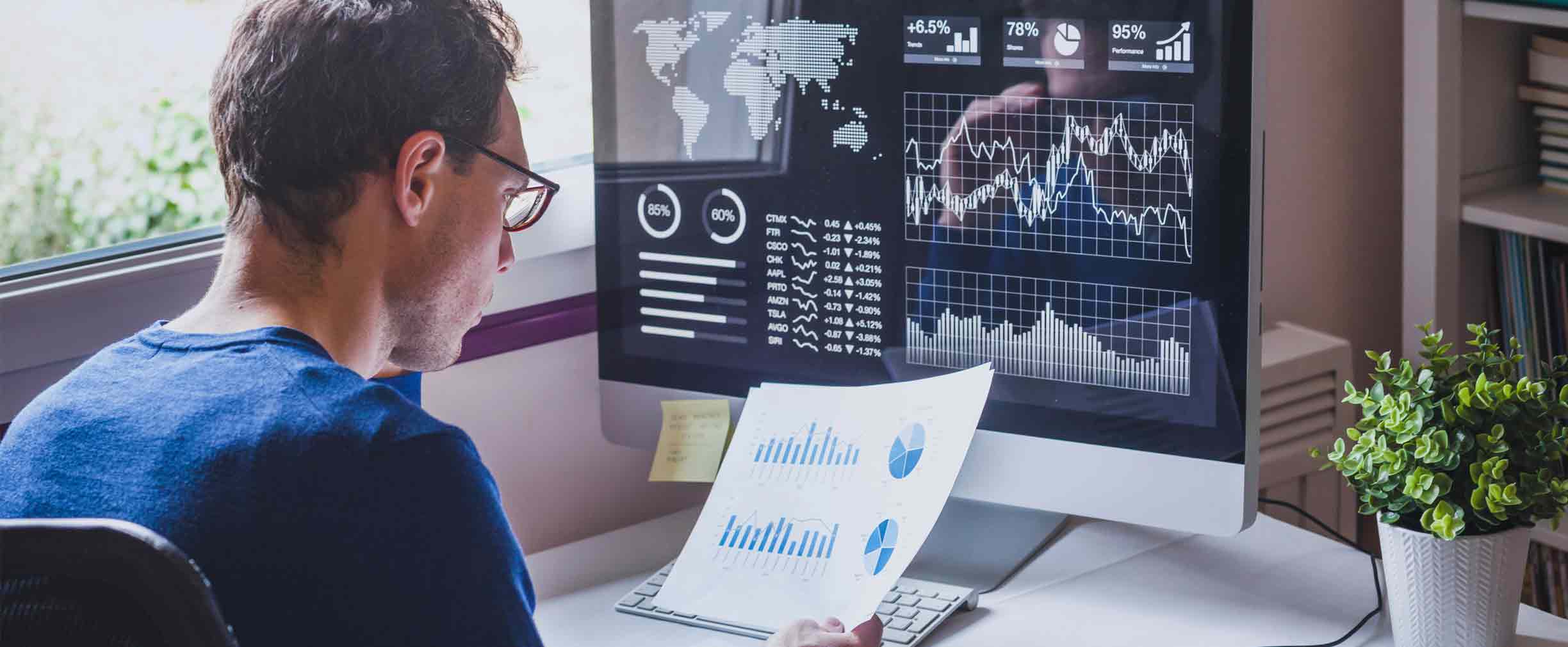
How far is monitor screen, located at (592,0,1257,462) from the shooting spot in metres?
1.10

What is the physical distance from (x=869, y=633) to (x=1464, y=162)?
40.7 inches

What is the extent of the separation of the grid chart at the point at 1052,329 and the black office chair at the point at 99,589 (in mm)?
705

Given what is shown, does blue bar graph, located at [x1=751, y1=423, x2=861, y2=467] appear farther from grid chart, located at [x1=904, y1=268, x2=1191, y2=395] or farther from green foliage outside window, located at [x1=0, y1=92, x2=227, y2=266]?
green foliage outside window, located at [x1=0, y1=92, x2=227, y2=266]

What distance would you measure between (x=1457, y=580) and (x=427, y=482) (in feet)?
2.40

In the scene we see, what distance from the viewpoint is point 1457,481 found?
3.39 ft

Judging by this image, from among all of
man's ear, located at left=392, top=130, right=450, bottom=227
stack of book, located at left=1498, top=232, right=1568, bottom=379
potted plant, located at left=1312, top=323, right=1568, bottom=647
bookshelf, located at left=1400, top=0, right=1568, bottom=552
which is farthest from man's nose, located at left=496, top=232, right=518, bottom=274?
stack of book, located at left=1498, top=232, right=1568, bottom=379

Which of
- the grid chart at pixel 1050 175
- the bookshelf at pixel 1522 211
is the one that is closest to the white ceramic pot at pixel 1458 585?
the grid chart at pixel 1050 175

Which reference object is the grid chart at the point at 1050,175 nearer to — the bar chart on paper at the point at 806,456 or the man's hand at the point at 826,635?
the bar chart on paper at the point at 806,456

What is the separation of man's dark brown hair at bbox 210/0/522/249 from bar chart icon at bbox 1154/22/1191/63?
0.52 m

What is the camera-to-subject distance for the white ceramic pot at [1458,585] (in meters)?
1.04

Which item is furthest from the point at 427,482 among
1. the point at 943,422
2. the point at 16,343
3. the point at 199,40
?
the point at 199,40

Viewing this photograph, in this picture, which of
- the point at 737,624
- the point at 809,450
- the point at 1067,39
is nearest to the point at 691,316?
the point at 809,450

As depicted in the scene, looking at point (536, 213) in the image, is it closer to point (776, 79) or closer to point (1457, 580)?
point (776, 79)

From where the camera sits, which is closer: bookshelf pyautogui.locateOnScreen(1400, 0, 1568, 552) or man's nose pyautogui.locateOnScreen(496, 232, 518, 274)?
man's nose pyautogui.locateOnScreen(496, 232, 518, 274)
